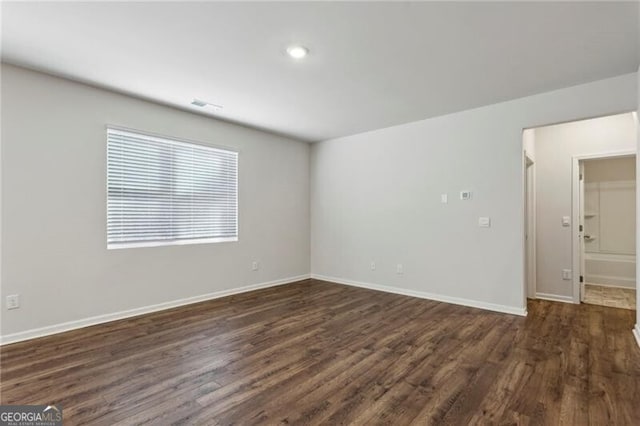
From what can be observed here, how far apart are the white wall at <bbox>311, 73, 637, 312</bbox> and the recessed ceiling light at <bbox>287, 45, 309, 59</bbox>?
2.51m

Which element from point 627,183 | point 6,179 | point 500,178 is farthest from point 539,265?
point 6,179

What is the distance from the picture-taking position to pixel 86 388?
7.09 feet

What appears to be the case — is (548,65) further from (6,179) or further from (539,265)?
(6,179)

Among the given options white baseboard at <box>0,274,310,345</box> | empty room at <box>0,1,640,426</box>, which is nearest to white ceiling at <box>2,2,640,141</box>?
empty room at <box>0,1,640,426</box>

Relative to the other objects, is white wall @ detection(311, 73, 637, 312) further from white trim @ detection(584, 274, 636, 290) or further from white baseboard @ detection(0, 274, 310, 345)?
white trim @ detection(584, 274, 636, 290)

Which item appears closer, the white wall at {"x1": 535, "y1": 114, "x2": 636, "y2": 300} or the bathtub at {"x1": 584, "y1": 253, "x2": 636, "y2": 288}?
the white wall at {"x1": 535, "y1": 114, "x2": 636, "y2": 300}

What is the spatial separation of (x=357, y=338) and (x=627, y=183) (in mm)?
5740

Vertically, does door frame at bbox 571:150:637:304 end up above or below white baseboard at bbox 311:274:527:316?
above

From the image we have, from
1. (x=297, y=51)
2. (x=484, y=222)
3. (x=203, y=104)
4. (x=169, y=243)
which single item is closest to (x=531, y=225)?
(x=484, y=222)

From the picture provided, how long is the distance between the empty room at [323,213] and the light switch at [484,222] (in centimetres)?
5

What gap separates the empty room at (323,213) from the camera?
2.15 metres

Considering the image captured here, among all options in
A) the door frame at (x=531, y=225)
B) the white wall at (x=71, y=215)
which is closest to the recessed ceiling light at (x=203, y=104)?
the white wall at (x=71, y=215)
